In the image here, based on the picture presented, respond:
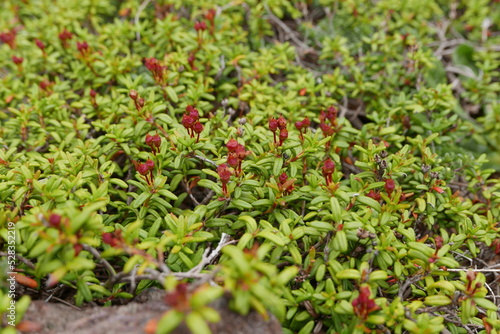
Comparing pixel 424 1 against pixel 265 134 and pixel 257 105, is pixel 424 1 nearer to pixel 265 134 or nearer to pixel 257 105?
pixel 257 105

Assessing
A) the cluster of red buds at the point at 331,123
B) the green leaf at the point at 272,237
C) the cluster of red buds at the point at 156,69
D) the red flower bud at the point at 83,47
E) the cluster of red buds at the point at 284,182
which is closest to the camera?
the green leaf at the point at 272,237

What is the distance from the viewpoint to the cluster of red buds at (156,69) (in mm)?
3080

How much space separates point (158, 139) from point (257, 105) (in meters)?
1.22

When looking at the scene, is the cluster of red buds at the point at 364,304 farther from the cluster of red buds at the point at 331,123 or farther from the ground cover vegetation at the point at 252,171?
the cluster of red buds at the point at 331,123

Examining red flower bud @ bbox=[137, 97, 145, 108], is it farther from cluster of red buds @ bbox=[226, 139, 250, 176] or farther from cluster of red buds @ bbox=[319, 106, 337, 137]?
cluster of red buds @ bbox=[319, 106, 337, 137]

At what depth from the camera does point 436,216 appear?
9.29 ft

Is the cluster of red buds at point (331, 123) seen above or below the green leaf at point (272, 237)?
above

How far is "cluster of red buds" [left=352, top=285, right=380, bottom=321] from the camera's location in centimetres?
196

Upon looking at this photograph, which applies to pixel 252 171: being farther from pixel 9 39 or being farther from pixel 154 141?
pixel 9 39

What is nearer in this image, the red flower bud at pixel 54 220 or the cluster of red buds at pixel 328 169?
the red flower bud at pixel 54 220

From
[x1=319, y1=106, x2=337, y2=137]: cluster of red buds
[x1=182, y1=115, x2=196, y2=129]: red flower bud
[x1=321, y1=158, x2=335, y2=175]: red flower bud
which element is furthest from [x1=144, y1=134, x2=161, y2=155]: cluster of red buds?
[x1=319, y1=106, x2=337, y2=137]: cluster of red buds

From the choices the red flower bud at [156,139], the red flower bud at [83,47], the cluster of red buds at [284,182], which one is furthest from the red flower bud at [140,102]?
the cluster of red buds at [284,182]

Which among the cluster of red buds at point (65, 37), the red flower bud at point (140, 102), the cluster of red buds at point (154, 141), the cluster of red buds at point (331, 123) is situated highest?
the cluster of red buds at point (65, 37)

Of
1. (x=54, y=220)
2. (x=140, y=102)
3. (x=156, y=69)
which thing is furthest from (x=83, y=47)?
(x=54, y=220)
